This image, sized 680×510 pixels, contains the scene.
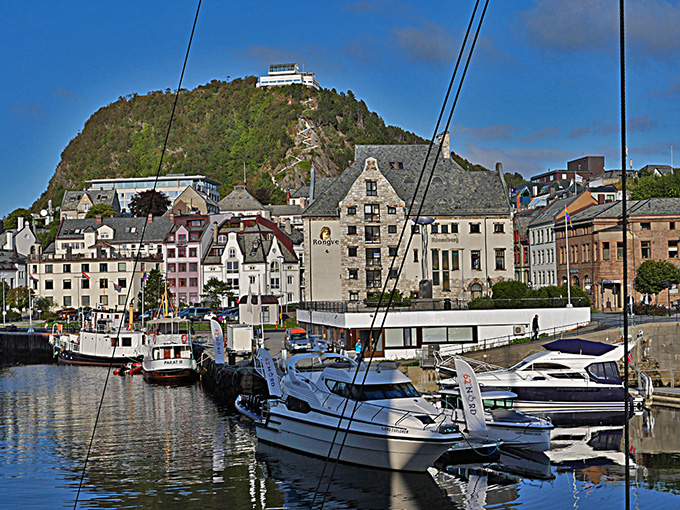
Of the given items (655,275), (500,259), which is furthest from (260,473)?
(655,275)

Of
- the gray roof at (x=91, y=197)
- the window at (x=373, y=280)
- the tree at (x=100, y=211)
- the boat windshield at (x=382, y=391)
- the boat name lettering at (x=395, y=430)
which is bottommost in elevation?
the boat name lettering at (x=395, y=430)

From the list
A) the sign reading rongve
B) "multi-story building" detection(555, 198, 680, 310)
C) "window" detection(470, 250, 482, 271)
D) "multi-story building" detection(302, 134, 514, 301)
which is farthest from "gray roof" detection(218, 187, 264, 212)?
the sign reading rongve

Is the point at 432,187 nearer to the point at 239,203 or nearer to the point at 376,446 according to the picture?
the point at 376,446

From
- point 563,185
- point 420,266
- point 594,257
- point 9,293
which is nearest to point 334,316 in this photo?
point 420,266

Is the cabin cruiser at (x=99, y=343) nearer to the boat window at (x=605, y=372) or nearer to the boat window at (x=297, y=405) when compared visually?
the boat window at (x=297, y=405)

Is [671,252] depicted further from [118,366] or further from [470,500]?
[470,500]

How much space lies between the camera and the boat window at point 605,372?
124ft

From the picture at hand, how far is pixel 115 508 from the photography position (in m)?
23.7

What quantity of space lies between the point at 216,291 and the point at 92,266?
27.7 metres

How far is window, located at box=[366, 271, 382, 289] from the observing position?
7338 centimetres

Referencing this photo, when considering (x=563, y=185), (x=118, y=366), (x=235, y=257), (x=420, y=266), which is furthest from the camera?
(x=563, y=185)

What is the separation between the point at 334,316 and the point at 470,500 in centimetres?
2866

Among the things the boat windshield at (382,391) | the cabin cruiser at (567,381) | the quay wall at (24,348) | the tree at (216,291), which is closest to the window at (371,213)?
the tree at (216,291)

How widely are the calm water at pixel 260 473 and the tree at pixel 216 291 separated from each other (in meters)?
55.0
